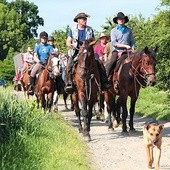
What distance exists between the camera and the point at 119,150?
11.9 m

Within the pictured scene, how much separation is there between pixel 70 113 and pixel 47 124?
26.2 feet

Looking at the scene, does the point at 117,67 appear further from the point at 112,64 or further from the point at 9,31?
the point at 9,31

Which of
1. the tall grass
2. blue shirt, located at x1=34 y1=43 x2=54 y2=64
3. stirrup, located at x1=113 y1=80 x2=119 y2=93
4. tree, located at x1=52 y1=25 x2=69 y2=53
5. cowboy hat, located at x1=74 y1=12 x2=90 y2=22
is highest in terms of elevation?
tree, located at x1=52 y1=25 x2=69 y2=53

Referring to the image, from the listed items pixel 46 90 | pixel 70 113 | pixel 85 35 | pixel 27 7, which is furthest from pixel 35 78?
pixel 27 7

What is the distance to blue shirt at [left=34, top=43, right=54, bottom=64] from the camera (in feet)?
59.1

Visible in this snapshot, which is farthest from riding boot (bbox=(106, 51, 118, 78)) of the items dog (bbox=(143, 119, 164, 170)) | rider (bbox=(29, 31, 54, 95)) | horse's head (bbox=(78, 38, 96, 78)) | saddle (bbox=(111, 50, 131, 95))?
dog (bbox=(143, 119, 164, 170))

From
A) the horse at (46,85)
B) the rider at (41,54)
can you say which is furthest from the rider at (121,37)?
the rider at (41,54)

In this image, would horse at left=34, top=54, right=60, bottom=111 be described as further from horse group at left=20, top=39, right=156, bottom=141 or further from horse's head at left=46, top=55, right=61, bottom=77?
horse group at left=20, top=39, right=156, bottom=141

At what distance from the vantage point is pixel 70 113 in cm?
2144

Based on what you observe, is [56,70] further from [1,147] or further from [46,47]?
[1,147]

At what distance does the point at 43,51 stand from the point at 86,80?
16.5ft

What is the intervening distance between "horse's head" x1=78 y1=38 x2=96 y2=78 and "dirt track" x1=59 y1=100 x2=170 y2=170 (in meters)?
1.70

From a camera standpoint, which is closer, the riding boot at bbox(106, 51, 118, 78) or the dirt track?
the dirt track

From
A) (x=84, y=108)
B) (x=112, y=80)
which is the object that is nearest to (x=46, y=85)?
(x=112, y=80)
